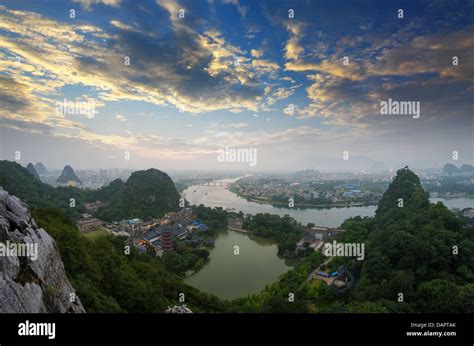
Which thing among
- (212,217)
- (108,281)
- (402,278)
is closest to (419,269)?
(402,278)

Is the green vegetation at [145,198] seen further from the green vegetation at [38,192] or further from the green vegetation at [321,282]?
the green vegetation at [321,282]

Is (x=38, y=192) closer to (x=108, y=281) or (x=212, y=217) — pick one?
(x=212, y=217)

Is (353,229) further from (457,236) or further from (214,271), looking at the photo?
(214,271)

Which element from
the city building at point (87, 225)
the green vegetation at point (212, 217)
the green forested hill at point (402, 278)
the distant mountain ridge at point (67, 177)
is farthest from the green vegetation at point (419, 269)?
the distant mountain ridge at point (67, 177)

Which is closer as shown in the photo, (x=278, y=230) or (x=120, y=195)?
(x=278, y=230)

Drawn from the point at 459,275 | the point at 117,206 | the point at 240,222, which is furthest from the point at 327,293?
the point at 117,206
